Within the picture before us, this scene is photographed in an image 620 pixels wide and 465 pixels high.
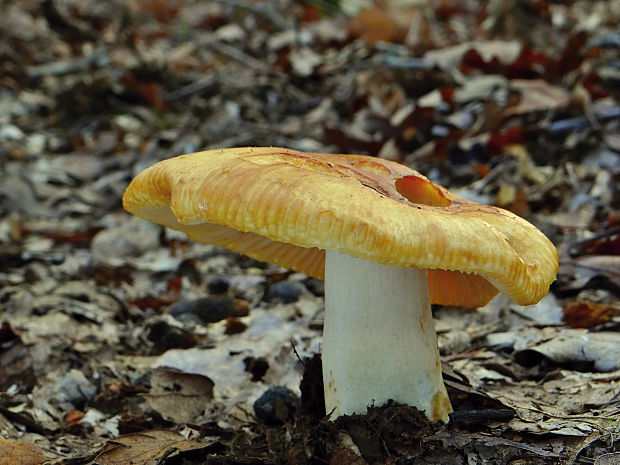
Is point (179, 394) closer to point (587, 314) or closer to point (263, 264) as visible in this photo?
point (263, 264)

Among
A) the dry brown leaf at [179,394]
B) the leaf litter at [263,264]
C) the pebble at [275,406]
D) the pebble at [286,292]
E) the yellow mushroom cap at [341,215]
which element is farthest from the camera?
the pebble at [286,292]

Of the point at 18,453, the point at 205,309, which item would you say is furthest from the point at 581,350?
the point at 18,453

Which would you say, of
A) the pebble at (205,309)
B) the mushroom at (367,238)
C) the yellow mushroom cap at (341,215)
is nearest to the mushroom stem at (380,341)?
the mushroom at (367,238)

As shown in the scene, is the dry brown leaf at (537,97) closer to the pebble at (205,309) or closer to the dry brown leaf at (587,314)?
the dry brown leaf at (587,314)

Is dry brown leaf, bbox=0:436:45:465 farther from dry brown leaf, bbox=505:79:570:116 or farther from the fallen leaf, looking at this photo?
dry brown leaf, bbox=505:79:570:116

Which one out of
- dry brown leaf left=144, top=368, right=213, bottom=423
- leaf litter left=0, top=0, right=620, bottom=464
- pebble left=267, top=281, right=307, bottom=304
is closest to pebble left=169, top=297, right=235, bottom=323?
leaf litter left=0, top=0, right=620, bottom=464

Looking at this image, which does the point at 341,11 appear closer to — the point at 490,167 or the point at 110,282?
the point at 490,167
